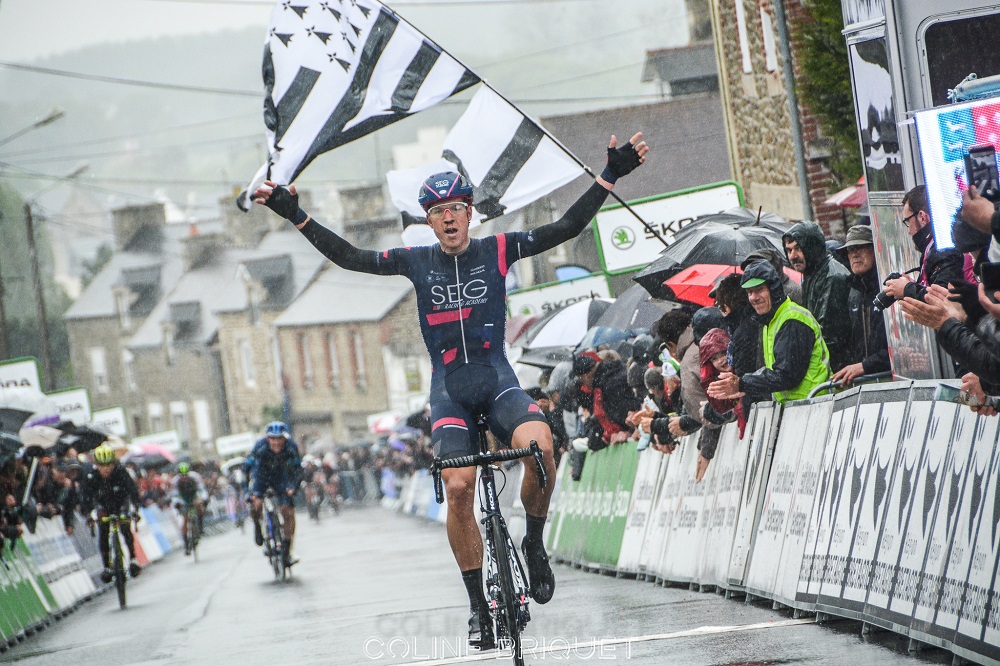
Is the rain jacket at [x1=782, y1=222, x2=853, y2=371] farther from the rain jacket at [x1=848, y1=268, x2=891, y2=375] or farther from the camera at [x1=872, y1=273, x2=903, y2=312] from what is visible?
the camera at [x1=872, y1=273, x2=903, y2=312]

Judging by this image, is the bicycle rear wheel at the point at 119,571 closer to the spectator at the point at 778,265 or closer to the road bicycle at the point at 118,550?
the road bicycle at the point at 118,550

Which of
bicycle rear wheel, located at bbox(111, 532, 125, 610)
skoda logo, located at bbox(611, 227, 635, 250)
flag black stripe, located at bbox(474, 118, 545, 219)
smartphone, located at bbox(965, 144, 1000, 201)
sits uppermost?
flag black stripe, located at bbox(474, 118, 545, 219)

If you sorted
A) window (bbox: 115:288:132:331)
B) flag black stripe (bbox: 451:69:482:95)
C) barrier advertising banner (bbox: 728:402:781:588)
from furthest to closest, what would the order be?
window (bbox: 115:288:132:331)
flag black stripe (bbox: 451:69:482:95)
barrier advertising banner (bbox: 728:402:781:588)

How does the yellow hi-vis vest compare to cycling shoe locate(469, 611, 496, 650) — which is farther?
the yellow hi-vis vest

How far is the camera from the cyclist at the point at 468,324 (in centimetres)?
746

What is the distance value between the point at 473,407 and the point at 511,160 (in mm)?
7372

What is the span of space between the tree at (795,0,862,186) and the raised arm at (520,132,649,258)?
8.19m

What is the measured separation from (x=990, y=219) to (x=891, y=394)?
6.22 ft

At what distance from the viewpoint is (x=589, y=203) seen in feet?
25.4

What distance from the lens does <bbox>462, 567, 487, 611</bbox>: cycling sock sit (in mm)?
7230

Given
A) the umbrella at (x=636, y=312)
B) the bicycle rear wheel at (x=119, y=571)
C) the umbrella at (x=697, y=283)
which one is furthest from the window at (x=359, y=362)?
the umbrella at (x=697, y=283)

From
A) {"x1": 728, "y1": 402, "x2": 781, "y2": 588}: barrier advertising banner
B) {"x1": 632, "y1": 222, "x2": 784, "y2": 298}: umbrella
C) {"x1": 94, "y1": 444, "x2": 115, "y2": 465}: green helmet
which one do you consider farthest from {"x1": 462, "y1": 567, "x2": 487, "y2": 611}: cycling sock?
{"x1": 94, "y1": 444, "x2": 115, "y2": 465}: green helmet

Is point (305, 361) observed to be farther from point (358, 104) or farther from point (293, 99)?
point (293, 99)

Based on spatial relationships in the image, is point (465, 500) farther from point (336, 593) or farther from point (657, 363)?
point (336, 593)
